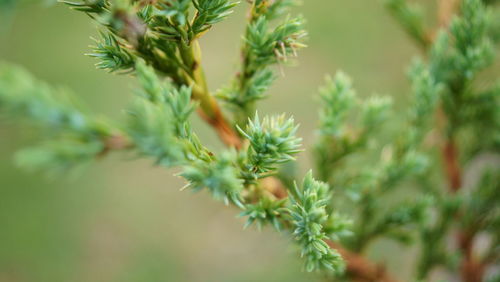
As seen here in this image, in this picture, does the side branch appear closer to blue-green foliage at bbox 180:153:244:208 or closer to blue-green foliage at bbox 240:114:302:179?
blue-green foliage at bbox 240:114:302:179

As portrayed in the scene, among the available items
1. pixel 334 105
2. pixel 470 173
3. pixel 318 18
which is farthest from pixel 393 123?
pixel 318 18

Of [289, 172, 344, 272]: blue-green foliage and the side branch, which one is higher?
the side branch

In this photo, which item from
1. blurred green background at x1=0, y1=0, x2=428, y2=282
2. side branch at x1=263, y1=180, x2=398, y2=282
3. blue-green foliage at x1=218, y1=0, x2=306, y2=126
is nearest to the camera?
blue-green foliage at x1=218, y1=0, x2=306, y2=126

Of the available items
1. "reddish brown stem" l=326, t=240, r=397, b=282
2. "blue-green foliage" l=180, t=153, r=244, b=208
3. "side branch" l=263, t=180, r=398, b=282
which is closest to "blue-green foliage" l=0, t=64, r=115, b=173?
"blue-green foliage" l=180, t=153, r=244, b=208

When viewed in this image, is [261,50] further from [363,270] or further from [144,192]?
[144,192]

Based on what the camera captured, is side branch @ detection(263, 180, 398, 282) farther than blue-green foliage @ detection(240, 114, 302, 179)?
Yes

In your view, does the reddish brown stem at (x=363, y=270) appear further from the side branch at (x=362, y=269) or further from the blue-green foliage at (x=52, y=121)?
the blue-green foliage at (x=52, y=121)

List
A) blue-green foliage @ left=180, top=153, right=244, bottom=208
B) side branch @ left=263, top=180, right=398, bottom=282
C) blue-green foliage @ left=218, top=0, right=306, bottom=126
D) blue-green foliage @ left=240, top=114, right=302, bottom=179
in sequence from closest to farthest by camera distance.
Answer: blue-green foliage @ left=180, top=153, right=244, bottom=208
blue-green foliage @ left=240, top=114, right=302, bottom=179
blue-green foliage @ left=218, top=0, right=306, bottom=126
side branch @ left=263, top=180, right=398, bottom=282

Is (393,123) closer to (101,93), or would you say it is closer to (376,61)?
(376,61)
